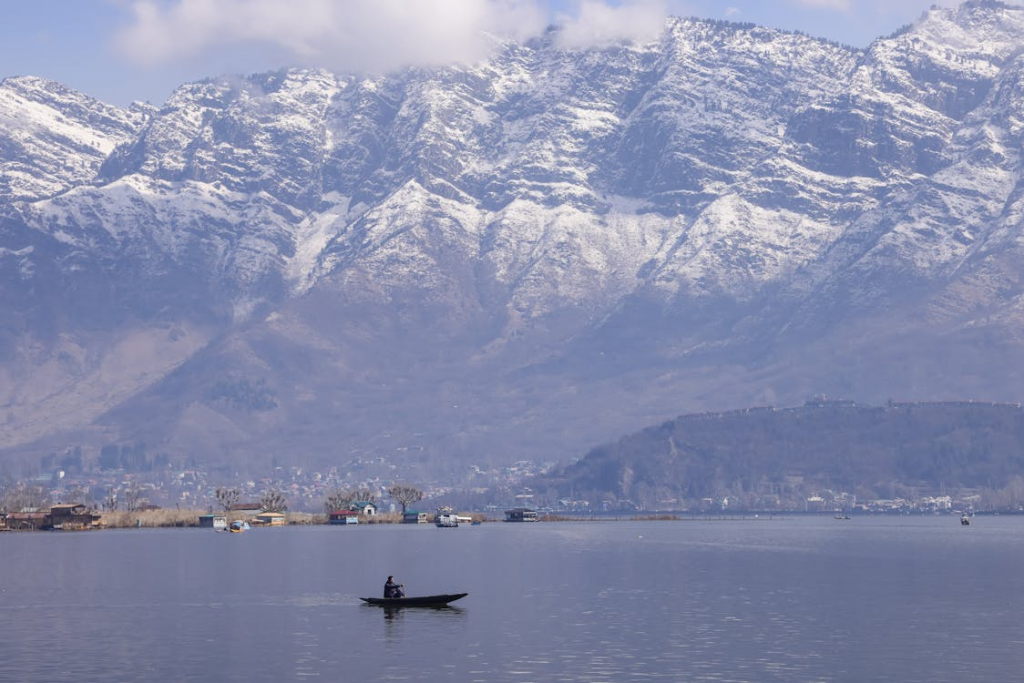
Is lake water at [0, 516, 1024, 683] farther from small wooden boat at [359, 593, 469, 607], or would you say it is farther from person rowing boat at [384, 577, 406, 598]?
person rowing boat at [384, 577, 406, 598]

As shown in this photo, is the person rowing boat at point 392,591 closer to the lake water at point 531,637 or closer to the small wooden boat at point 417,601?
the small wooden boat at point 417,601

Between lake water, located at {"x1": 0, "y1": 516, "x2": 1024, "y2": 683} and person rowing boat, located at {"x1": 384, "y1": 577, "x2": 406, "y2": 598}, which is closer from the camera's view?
lake water, located at {"x1": 0, "y1": 516, "x2": 1024, "y2": 683}

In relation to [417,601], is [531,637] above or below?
below

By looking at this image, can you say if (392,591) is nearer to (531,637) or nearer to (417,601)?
(417,601)

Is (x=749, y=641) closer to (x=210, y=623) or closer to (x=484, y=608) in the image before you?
(x=484, y=608)

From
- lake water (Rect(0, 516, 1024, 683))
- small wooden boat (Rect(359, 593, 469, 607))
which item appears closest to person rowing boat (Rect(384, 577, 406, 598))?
small wooden boat (Rect(359, 593, 469, 607))

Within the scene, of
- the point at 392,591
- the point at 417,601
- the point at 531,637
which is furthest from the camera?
the point at 392,591

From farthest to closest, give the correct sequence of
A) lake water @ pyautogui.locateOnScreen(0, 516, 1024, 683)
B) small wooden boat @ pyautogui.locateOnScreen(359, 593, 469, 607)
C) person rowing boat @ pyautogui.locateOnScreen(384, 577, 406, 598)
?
person rowing boat @ pyautogui.locateOnScreen(384, 577, 406, 598)
small wooden boat @ pyautogui.locateOnScreen(359, 593, 469, 607)
lake water @ pyautogui.locateOnScreen(0, 516, 1024, 683)

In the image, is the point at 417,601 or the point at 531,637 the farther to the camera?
the point at 417,601

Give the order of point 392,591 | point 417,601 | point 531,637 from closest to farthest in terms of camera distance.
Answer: point 531,637, point 417,601, point 392,591

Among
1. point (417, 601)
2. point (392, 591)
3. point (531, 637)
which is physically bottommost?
point (531, 637)

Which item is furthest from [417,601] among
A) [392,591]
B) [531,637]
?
[531,637]

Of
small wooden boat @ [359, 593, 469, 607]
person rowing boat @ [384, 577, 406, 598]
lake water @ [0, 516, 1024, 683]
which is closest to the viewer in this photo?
lake water @ [0, 516, 1024, 683]

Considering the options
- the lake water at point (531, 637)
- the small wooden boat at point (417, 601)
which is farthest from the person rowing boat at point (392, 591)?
the lake water at point (531, 637)
